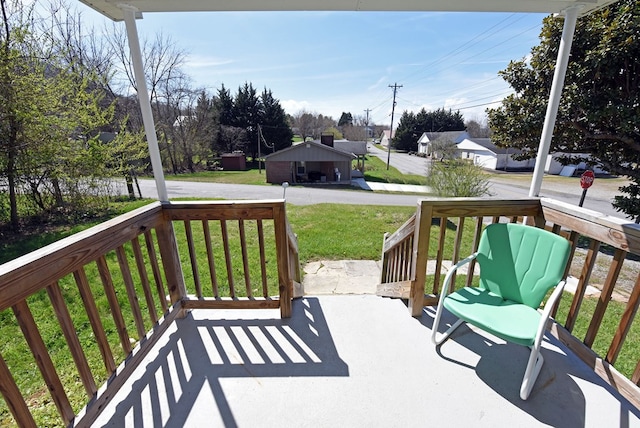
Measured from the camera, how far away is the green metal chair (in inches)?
59.2

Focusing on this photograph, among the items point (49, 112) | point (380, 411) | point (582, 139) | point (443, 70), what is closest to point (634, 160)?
point (582, 139)

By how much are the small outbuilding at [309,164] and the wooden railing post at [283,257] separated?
58.0ft

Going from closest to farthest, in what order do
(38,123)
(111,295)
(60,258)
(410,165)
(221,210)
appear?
(60,258) → (111,295) → (221,210) → (38,123) → (410,165)

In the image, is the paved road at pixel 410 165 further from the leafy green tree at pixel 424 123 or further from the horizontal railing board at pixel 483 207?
the horizontal railing board at pixel 483 207

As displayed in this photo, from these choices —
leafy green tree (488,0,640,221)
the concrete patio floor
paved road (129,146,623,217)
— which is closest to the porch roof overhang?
the concrete patio floor

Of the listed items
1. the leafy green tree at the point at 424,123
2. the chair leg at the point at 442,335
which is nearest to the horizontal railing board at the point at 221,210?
the chair leg at the point at 442,335

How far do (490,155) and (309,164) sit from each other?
1964 centimetres

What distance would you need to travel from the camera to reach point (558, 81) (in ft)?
6.07

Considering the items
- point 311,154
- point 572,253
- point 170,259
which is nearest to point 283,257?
point 170,259

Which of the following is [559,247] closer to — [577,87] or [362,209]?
[577,87]

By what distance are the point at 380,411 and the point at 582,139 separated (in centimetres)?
861

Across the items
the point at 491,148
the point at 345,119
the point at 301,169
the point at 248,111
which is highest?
the point at 345,119

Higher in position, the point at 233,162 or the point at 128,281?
the point at 128,281

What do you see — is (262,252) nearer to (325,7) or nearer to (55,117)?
(325,7)
